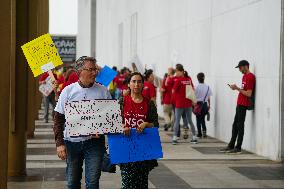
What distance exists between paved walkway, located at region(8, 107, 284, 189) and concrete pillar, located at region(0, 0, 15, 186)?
460 centimetres

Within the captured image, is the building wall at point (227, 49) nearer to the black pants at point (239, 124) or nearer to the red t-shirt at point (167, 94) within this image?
the black pants at point (239, 124)

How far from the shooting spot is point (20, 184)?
11625 mm

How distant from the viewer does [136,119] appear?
27.0 ft

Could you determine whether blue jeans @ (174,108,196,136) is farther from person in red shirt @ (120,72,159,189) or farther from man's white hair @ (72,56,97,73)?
man's white hair @ (72,56,97,73)

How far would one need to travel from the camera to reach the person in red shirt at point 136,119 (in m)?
8.20

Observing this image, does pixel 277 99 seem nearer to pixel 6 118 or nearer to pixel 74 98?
pixel 74 98

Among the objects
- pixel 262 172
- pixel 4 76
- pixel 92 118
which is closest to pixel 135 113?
pixel 92 118

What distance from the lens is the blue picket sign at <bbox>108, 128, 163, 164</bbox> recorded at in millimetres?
8070

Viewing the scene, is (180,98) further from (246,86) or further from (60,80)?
(60,80)

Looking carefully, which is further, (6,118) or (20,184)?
(20,184)

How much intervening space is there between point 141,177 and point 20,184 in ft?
12.9

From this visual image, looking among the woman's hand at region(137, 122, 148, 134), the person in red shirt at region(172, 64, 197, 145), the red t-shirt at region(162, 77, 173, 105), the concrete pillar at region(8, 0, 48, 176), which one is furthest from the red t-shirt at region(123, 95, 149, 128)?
the red t-shirt at region(162, 77, 173, 105)

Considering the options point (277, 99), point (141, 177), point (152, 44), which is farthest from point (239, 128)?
point (152, 44)

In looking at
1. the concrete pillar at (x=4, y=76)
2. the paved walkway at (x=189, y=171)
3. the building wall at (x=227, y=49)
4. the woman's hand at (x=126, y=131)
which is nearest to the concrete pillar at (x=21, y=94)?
the paved walkway at (x=189, y=171)
